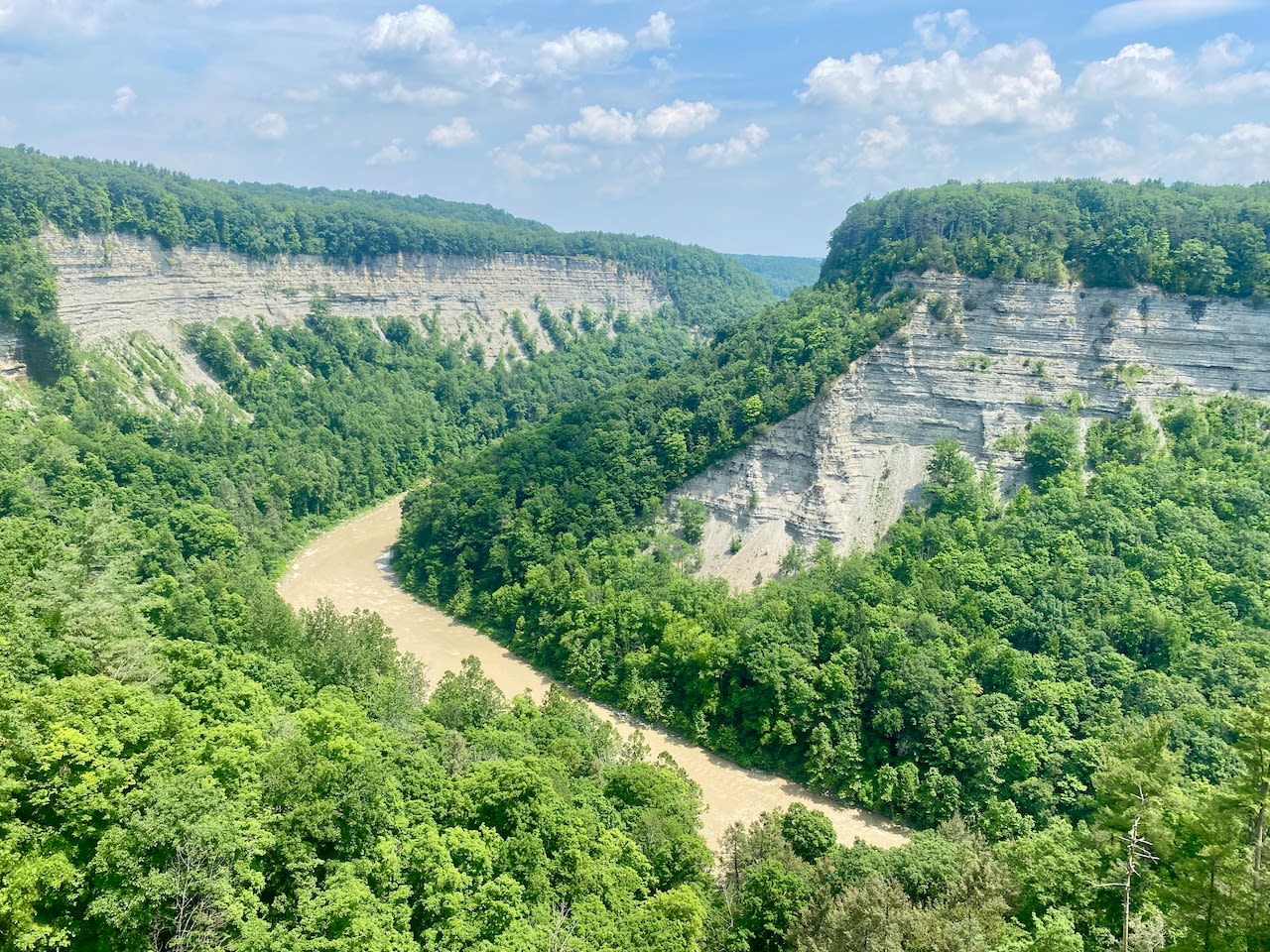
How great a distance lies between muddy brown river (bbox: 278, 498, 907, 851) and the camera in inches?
1479

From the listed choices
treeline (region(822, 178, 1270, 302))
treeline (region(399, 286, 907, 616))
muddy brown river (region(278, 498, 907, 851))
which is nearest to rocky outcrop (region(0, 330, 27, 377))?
muddy brown river (region(278, 498, 907, 851))

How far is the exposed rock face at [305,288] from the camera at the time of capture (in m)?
71.9

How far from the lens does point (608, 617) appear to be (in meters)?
48.5

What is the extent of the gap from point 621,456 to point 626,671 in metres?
16.9

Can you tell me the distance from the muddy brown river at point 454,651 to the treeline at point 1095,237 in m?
36.5

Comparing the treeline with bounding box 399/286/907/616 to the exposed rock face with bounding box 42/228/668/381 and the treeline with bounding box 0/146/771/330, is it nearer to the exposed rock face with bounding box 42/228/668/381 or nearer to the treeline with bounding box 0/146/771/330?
the exposed rock face with bounding box 42/228/668/381

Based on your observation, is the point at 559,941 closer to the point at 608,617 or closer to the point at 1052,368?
the point at 608,617

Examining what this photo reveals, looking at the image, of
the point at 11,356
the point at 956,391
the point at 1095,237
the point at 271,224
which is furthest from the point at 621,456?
the point at 271,224

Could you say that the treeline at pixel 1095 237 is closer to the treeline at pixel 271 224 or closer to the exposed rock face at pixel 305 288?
the exposed rock face at pixel 305 288

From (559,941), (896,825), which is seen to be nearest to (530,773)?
(559,941)

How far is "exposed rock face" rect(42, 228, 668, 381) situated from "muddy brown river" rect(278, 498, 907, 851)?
27.2 meters

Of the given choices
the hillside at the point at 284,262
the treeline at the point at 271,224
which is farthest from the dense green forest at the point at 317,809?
the treeline at the point at 271,224

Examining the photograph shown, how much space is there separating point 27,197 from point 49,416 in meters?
25.3

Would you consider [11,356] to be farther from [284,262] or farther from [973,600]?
[973,600]
